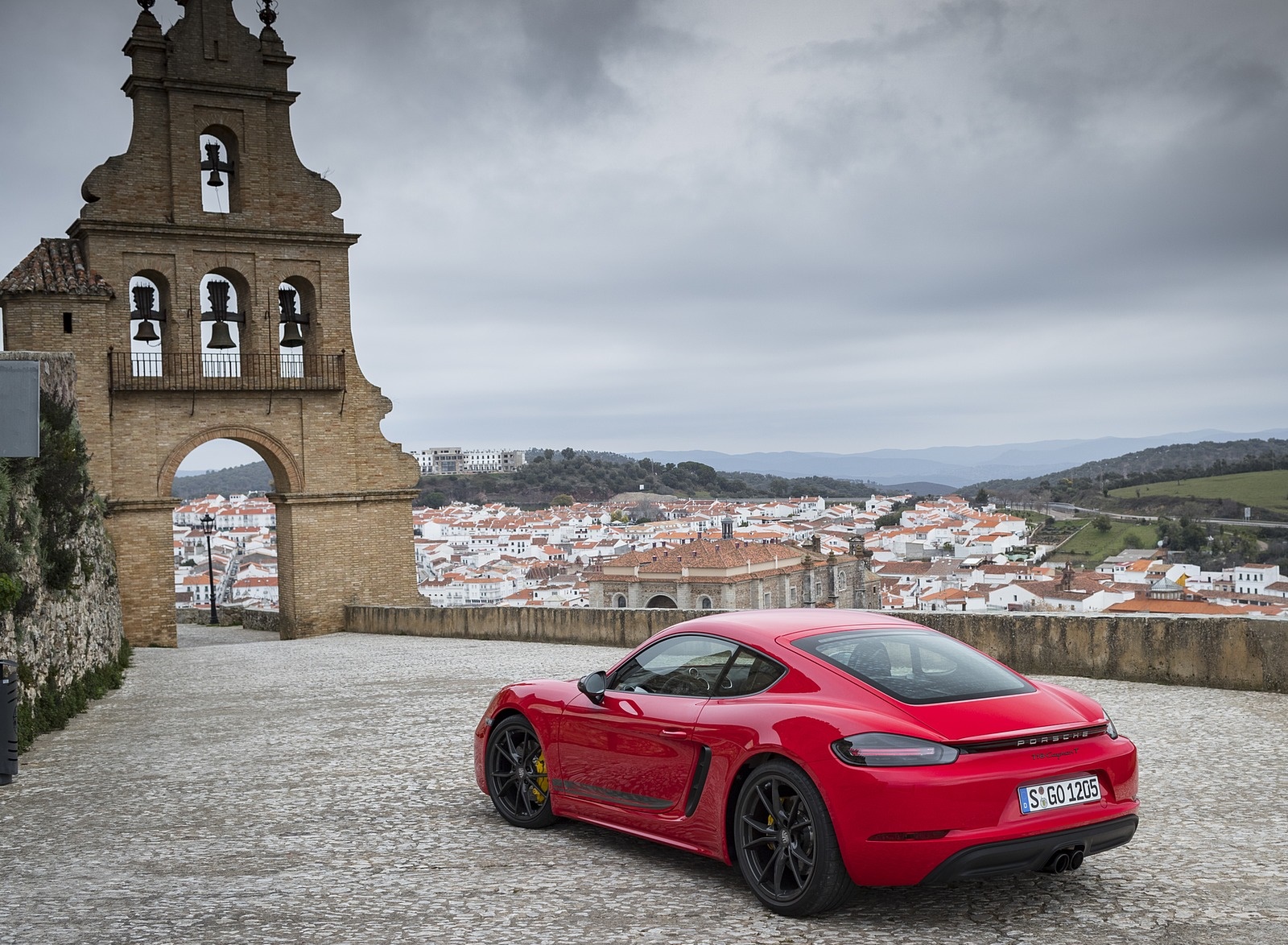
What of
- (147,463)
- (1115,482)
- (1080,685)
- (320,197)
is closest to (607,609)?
(1080,685)

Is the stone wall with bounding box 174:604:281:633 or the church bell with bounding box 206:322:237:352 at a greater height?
the church bell with bounding box 206:322:237:352

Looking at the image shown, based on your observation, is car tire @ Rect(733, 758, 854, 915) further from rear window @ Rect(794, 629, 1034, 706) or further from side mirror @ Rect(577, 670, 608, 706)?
side mirror @ Rect(577, 670, 608, 706)

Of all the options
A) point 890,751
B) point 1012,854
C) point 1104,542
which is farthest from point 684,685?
point 1104,542

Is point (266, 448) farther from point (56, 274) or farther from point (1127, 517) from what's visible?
point (1127, 517)

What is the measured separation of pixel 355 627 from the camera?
28906mm

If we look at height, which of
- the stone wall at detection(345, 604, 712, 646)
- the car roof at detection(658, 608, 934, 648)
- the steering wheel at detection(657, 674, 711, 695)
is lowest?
the stone wall at detection(345, 604, 712, 646)

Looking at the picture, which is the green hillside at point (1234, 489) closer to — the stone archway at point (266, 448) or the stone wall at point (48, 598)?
the stone archway at point (266, 448)

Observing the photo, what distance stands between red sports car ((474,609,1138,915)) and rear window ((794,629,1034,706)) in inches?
0.4

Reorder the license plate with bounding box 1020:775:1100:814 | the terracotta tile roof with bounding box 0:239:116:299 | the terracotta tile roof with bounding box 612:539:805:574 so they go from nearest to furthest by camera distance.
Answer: the license plate with bounding box 1020:775:1100:814 < the terracotta tile roof with bounding box 0:239:116:299 < the terracotta tile roof with bounding box 612:539:805:574

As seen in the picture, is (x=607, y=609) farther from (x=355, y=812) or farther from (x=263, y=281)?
(x=263, y=281)

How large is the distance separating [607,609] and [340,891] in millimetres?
14151

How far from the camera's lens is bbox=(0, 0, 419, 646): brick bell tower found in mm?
27031

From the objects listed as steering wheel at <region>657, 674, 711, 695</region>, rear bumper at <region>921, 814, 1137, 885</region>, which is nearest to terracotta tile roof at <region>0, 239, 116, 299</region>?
steering wheel at <region>657, 674, 711, 695</region>

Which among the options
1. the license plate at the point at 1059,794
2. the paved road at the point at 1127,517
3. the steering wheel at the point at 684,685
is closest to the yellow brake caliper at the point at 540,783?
the steering wheel at the point at 684,685
